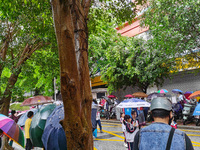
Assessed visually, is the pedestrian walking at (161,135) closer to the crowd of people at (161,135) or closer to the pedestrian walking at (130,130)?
the crowd of people at (161,135)

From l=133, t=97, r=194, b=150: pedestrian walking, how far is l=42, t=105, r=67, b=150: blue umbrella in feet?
6.93

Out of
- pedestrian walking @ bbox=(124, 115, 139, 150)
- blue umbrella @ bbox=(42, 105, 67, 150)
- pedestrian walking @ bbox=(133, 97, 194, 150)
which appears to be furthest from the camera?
pedestrian walking @ bbox=(124, 115, 139, 150)

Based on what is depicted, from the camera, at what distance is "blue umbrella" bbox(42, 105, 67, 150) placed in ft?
13.2

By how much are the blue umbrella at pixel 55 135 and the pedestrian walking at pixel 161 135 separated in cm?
211

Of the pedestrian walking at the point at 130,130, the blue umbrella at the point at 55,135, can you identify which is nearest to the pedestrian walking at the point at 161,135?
the blue umbrella at the point at 55,135

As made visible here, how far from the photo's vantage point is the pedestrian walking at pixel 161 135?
6.86 feet

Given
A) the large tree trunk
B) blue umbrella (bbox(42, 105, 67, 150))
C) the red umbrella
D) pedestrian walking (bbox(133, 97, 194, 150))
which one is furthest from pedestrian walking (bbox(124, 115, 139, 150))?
the red umbrella

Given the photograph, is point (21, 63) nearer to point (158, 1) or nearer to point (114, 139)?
point (114, 139)

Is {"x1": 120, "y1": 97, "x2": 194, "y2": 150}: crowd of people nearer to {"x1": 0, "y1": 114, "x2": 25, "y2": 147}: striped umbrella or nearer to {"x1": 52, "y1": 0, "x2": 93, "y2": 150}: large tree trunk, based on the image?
{"x1": 52, "y1": 0, "x2": 93, "y2": 150}: large tree trunk

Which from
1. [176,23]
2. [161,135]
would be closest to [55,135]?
[161,135]

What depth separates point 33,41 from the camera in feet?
34.4

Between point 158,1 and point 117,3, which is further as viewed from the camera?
point 158,1

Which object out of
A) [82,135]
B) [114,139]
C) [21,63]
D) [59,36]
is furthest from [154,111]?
[21,63]

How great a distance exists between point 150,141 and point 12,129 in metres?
3.75
